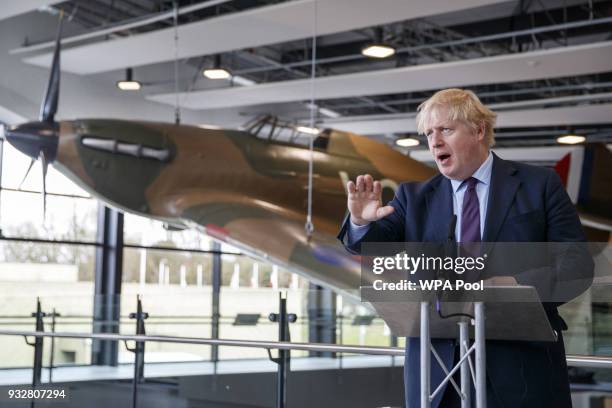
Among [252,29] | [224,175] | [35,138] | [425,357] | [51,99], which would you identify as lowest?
[425,357]

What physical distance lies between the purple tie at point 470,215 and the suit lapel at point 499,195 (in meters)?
0.03

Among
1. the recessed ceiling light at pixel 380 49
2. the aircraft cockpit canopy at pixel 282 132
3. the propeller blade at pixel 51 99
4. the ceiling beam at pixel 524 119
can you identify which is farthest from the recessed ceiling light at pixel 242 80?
the propeller blade at pixel 51 99

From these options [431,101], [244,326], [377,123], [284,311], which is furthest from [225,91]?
[431,101]

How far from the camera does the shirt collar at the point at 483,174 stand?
1723 mm

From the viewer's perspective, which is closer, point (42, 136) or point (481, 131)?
point (481, 131)

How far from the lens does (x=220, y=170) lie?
738 cm

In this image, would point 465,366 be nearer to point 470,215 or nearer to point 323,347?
point 470,215

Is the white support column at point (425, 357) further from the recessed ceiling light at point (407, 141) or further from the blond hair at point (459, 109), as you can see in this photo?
the recessed ceiling light at point (407, 141)

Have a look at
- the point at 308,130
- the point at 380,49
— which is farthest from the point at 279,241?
the point at 380,49

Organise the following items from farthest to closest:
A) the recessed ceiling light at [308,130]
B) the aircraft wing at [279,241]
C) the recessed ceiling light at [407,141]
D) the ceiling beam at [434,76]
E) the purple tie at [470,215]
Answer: the recessed ceiling light at [407,141] → the ceiling beam at [434,76] → the recessed ceiling light at [308,130] → the aircraft wing at [279,241] → the purple tie at [470,215]

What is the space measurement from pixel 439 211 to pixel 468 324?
259 millimetres

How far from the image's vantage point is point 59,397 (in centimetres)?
503

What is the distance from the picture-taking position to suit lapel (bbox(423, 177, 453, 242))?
167 cm

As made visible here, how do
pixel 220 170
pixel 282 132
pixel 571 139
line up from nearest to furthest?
pixel 220 170 < pixel 282 132 < pixel 571 139
